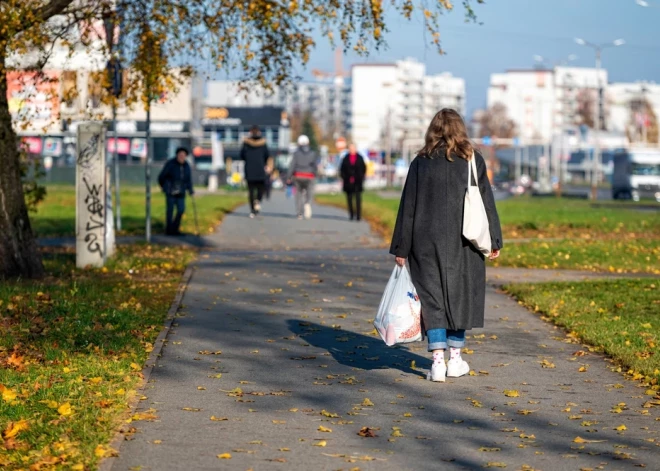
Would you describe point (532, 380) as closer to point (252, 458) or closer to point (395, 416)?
point (395, 416)

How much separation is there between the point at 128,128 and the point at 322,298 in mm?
77105

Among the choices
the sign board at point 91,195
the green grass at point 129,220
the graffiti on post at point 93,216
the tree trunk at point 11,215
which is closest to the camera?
the tree trunk at point 11,215

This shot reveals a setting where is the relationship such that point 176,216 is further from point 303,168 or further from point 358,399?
point 358,399

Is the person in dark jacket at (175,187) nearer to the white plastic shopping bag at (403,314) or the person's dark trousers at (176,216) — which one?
the person's dark trousers at (176,216)

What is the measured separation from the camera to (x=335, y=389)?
793cm

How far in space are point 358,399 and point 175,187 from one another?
587 inches

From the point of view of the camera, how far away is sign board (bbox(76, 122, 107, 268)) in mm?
15164

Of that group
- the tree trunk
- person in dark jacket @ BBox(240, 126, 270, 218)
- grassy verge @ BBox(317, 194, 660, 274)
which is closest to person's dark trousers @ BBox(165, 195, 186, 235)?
grassy verge @ BBox(317, 194, 660, 274)

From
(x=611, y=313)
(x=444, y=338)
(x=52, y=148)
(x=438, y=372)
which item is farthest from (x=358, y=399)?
(x=52, y=148)

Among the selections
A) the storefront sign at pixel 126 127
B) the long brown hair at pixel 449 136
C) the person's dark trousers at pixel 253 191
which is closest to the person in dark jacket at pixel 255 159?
the person's dark trousers at pixel 253 191

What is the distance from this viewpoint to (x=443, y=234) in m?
8.22

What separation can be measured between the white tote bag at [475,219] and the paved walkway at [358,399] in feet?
3.06

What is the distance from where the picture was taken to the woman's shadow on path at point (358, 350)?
9000 mm

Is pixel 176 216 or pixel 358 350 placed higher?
pixel 176 216
